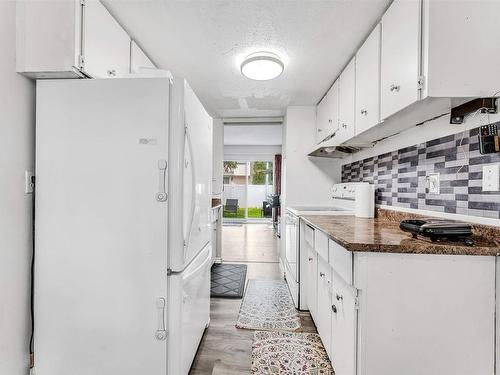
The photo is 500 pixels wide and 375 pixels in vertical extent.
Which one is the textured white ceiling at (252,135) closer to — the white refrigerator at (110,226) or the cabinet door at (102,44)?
the cabinet door at (102,44)

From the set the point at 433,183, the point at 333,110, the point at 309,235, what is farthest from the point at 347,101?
the point at 309,235

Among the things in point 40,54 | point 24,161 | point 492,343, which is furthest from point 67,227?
point 492,343

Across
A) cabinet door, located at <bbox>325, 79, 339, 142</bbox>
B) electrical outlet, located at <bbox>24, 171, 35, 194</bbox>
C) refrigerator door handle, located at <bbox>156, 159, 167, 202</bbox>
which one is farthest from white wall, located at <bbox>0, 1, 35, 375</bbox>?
cabinet door, located at <bbox>325, 79, 339, 142</bbox>

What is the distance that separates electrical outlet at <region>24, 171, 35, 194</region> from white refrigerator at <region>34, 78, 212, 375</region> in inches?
2.8

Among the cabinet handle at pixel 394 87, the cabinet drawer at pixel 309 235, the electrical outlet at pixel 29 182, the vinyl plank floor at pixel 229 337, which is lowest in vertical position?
the vinyl plank floor at pixel 229 337

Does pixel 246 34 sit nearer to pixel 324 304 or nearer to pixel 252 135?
pixel 324 304

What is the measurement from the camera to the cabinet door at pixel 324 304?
160cm

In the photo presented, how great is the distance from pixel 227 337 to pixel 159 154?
1514 mm

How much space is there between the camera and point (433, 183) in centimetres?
153

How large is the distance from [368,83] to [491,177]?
91 centimetres

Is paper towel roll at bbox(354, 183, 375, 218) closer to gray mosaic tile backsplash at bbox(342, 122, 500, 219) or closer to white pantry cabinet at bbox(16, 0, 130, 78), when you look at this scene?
gray mosaic tile backsplash at bbox(342, 122, 500, 219)

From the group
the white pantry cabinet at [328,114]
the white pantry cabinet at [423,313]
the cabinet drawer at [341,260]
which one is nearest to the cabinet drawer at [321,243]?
the cabinet drawer at [341,260]

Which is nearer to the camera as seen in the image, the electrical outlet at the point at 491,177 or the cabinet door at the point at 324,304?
the electrical outlet at the point at 491,177

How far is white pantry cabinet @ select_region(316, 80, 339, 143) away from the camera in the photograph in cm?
241
